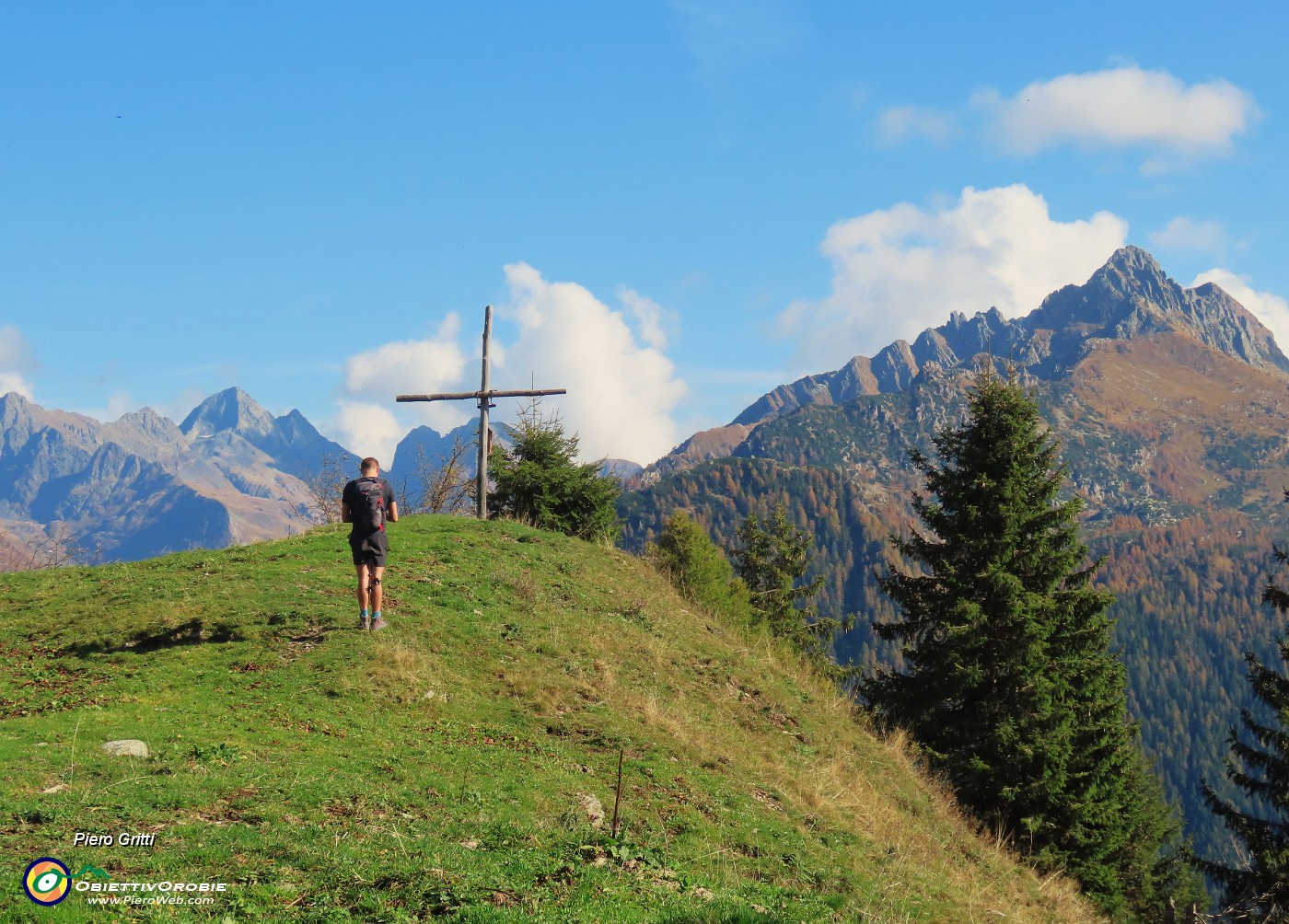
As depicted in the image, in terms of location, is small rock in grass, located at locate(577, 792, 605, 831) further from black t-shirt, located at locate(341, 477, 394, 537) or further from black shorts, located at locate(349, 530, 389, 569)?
black t-shirt, located at locate(341, 477, 394, 537)

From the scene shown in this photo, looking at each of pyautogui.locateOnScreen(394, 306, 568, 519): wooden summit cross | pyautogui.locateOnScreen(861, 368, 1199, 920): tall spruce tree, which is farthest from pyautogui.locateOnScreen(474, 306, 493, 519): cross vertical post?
pyautogui.locateOnScreen(861, 368, 1199, 920): tall spruce tree

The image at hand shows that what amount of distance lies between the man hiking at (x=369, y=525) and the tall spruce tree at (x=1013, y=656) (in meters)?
14.1

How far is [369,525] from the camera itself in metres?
17.3

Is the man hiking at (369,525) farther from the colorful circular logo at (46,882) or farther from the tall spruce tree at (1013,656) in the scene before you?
the tall spruce tree at (1013,656)

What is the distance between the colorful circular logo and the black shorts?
9760mm

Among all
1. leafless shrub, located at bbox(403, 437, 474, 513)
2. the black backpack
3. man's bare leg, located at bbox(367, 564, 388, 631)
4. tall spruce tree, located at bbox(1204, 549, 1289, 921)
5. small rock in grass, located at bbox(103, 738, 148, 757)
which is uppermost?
leafless shrub, located at bbox(403, 437, 474, 513)

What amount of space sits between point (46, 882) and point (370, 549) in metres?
10.1

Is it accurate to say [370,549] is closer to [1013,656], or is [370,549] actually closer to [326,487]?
[1013,656]

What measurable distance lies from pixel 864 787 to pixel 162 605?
14400 millimetres

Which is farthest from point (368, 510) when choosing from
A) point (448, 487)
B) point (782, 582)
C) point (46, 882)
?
point (782, 582)

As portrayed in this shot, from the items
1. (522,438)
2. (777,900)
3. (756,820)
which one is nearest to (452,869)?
(777,900)

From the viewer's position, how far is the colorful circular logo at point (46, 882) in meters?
7.24

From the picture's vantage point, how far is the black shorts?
1734 cm

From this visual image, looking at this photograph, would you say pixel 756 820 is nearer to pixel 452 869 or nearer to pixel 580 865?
pixel 580 865
